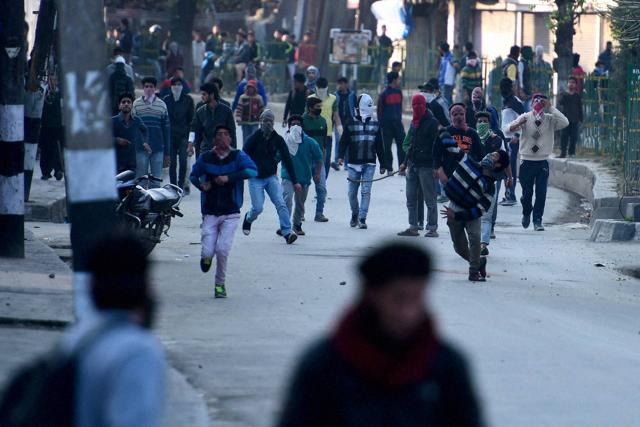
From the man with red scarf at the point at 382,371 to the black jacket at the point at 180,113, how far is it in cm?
1856

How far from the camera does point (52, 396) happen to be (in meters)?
4.00

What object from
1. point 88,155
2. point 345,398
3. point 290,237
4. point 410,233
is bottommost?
point 410,233

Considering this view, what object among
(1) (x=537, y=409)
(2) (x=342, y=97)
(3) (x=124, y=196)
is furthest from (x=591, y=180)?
(1) (x=537, y=409)

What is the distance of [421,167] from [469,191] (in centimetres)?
407

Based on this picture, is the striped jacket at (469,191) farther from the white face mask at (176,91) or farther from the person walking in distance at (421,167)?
the white face mask at (176,91)

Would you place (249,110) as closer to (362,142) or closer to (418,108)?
(362,142)

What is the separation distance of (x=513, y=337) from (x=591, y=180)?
13.1 m

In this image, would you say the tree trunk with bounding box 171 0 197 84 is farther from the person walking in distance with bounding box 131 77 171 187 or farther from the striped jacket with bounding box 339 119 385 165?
the striped jacket with bounding box 339 119 385 165

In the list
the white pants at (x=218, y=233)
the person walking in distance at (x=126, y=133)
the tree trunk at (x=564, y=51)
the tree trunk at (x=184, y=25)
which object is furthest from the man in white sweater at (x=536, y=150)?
the tree trunk at (x=184, y=25)

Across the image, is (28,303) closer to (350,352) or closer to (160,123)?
(350,352)

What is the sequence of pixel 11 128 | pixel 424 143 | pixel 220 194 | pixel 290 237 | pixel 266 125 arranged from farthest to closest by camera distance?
pixel 424 143, pixel 266 125, pixel 290 237, pixel 11 128, pixel 220 194

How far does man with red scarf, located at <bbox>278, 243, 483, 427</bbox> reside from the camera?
3.97 meters

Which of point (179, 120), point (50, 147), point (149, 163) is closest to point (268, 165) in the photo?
point (149, 163)

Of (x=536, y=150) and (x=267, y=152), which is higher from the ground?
(x=267, y=152)
